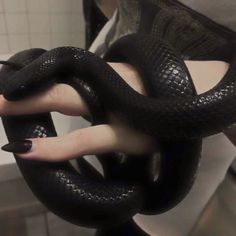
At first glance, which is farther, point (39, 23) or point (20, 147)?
point (39, 23)

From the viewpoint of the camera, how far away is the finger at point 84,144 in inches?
14.8

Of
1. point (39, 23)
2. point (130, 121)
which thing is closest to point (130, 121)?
point (130, 121)

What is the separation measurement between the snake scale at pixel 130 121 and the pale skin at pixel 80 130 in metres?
0.01

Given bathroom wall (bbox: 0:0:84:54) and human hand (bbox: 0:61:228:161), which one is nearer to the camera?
human hand (bbox: 0:61:228:161)

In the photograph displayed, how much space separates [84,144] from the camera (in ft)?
1.28

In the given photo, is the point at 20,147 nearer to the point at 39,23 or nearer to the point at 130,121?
the point at 130,121

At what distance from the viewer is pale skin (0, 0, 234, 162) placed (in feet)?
1.25

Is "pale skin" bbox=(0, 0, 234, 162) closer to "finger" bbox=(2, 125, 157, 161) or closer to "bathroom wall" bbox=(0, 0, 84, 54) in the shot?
"finger" bbox=(2, 125, 157, 161)

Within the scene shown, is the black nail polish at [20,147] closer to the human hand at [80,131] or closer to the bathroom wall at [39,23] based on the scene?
the human hand at [80,131]

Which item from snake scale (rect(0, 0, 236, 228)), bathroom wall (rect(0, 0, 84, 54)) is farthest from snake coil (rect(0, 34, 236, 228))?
bathroom wall (rect(0, 0, 84, 54))

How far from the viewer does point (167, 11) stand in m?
0.50

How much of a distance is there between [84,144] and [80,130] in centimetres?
2

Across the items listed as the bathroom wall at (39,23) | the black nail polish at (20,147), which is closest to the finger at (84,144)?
the black nail polish at (20,147)

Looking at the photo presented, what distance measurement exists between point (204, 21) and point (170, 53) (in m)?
0.10
